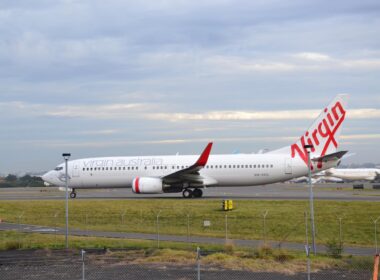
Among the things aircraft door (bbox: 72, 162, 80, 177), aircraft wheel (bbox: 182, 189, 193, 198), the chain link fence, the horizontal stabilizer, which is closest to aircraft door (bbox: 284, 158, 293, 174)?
the horizontal stabilizer

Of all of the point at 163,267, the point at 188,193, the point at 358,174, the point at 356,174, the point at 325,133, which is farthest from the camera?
the point at 356,174

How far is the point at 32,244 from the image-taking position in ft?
81.5

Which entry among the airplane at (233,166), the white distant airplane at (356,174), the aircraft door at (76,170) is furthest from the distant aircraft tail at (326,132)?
the white distant airplane at (356,174)

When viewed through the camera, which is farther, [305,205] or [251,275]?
[305,205]

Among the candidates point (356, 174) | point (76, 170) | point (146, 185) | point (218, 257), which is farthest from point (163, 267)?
point (356, 174)

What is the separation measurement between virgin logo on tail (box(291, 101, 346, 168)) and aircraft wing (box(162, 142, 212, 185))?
6.80 m

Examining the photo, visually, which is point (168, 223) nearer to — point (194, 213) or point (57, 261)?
point (194, 213)

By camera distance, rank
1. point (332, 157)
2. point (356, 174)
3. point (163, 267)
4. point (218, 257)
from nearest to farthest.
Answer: point (163, 267) < point (218, 257) < point (332, 157) < point (356, 174)

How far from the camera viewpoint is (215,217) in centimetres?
3297

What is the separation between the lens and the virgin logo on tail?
4450 cm

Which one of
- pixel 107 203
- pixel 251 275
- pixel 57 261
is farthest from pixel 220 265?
pixel 107 203

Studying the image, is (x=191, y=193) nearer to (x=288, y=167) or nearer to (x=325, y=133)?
(x=288, y=167)

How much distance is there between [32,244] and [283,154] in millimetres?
24800

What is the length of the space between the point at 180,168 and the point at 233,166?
446 cm
